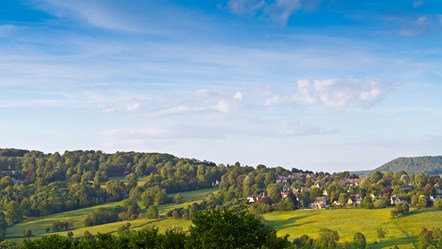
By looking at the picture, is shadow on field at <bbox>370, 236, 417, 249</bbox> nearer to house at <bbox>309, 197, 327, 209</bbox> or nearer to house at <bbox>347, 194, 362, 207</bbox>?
house at <bbox>347, 194, 362, 207</bbox>

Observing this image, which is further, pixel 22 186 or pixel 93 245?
pixel 22 186

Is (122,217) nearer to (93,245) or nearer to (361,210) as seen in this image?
(361,210)

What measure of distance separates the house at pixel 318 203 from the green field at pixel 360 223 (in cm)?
1200

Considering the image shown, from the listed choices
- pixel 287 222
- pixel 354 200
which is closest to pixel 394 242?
pixel 287 222

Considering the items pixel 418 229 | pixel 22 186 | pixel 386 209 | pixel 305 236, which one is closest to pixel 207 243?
pixel 305 236

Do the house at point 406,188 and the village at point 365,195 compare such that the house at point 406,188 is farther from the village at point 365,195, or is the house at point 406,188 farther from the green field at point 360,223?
the green field at point 360,223

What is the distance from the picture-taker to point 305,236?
118 metres

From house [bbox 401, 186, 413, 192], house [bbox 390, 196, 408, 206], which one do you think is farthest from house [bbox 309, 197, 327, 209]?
house [bbox 401, 186, 413, 192]

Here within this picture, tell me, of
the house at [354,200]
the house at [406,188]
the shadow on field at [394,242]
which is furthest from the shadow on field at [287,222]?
the house at [406,188]

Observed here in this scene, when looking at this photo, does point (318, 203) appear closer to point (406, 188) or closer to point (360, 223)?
point (360, 223)

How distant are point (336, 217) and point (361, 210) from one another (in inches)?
437

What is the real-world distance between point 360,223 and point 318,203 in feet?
115

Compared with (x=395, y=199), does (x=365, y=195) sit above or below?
above

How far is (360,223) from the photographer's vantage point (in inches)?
5276
